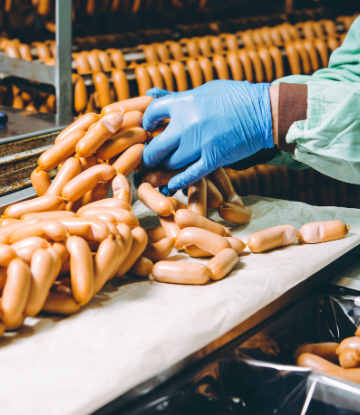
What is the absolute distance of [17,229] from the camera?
138cm

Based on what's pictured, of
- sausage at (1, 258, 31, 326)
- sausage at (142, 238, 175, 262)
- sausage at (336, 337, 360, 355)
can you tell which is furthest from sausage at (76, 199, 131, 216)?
sausage at (336, 337, 360, 355)

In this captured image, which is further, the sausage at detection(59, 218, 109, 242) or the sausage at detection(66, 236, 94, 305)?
the sausage at detection(59, 218, 109, 242)

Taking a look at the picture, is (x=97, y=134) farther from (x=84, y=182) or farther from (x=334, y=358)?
(x=334, y=358)

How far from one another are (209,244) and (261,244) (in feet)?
0.75

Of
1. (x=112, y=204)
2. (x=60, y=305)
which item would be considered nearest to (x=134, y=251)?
(x=112, y=204)

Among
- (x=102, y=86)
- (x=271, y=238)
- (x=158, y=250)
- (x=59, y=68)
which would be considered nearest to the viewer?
(x=158, y=250)

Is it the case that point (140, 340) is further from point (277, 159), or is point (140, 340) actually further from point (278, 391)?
point (277, 159)

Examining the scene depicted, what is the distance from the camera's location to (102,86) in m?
2.78

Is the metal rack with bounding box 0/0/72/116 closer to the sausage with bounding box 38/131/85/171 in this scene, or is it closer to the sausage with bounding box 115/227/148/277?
the sausage with bounding box 38/131/85/171

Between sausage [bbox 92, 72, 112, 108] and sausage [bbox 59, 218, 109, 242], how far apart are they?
1.56 metres

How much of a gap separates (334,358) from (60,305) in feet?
3.08

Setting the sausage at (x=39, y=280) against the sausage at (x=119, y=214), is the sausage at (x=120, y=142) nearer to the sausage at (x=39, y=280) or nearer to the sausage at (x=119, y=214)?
the sausage at (x=119, y=214)

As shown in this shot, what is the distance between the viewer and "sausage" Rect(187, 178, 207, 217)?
190cm

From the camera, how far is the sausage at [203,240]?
1.58m
